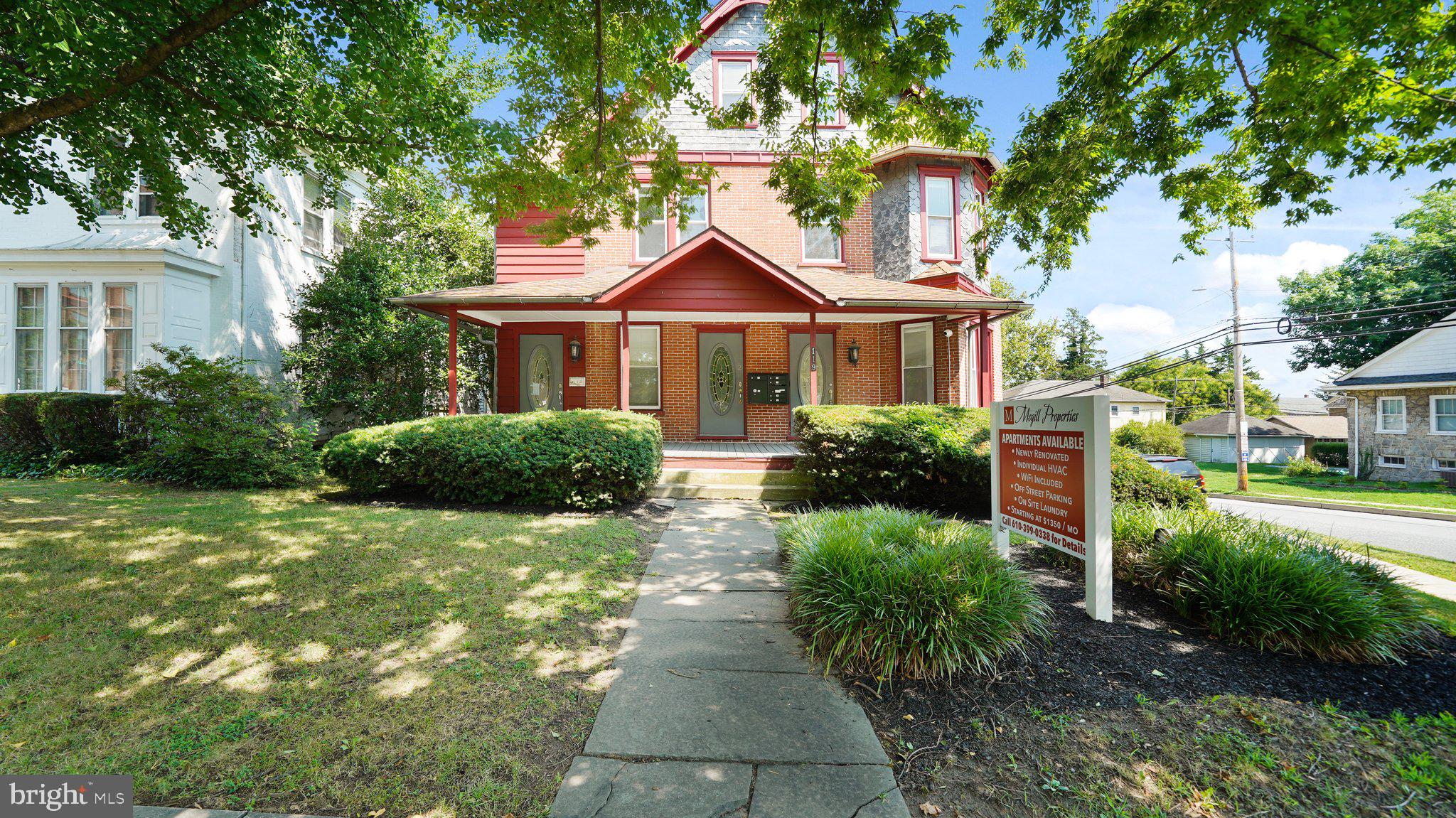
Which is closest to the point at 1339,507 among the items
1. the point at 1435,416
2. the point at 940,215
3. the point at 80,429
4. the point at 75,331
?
the point at 1435,416

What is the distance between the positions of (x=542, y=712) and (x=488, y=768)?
459 mm

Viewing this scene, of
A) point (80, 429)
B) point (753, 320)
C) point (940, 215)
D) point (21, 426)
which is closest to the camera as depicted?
point (80, 429)

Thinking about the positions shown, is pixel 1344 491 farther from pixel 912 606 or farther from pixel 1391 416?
pixel 912 606

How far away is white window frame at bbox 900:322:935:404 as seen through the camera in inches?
524

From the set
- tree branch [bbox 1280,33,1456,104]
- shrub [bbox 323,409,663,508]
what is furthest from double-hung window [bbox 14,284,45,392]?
tree branch [bbox 1280,33,1456,104]

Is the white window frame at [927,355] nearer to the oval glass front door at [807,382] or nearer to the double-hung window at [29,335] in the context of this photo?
the oval glass front door at [807,382]

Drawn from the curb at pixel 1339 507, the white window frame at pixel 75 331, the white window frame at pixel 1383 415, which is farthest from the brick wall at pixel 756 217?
the white window frame at pixel 1383 415

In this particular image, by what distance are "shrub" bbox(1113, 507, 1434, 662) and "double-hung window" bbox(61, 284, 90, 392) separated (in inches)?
713

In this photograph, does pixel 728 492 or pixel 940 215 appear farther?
pixel 940 215

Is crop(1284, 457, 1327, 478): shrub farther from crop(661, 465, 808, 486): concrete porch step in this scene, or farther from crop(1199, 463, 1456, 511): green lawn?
crop(661, 465, 808, 486): concrete porch step

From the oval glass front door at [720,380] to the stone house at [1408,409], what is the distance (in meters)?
24.3

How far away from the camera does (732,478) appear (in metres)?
9.27

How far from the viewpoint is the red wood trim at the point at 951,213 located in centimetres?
1402

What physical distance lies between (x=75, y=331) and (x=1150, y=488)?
62.8 ft
